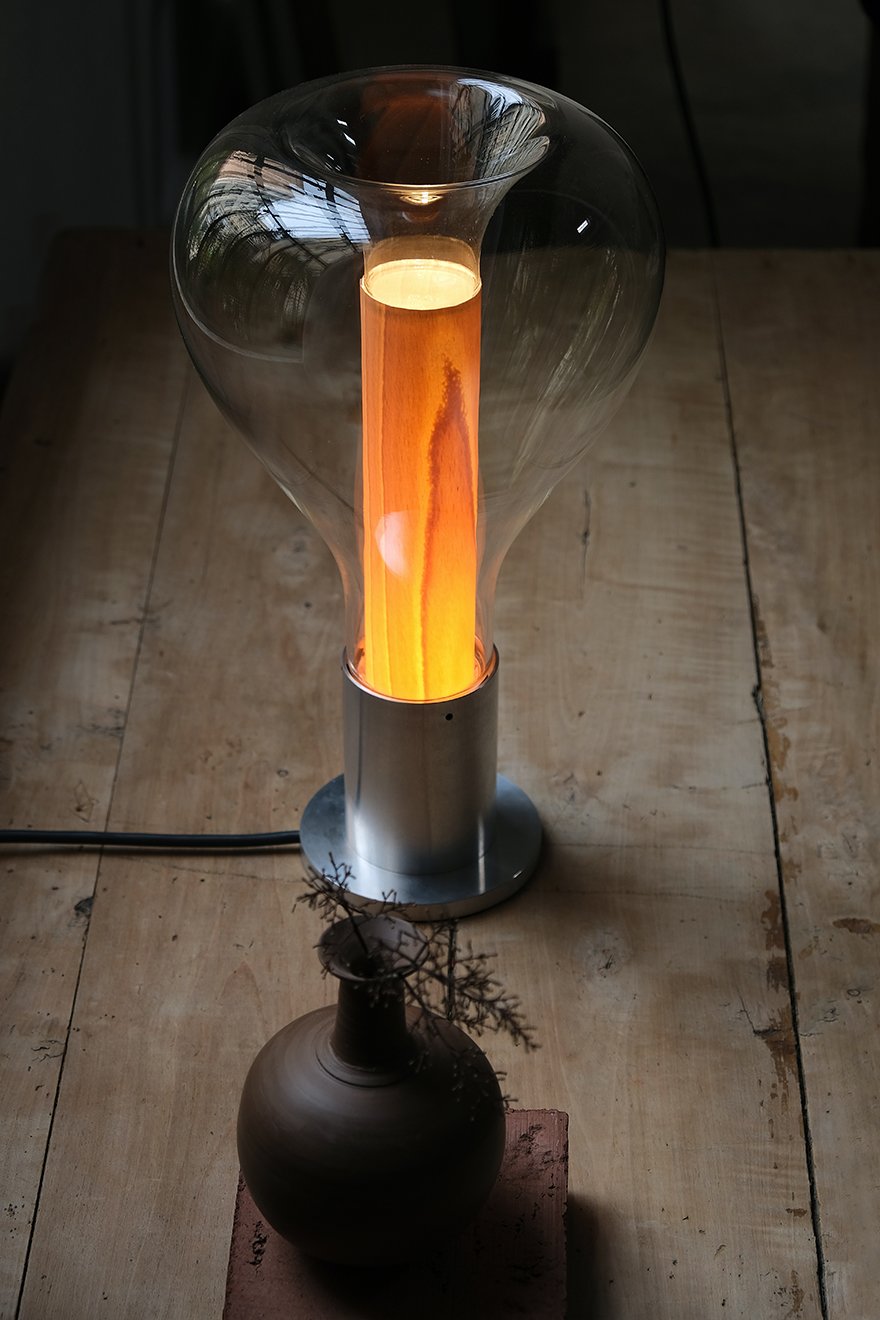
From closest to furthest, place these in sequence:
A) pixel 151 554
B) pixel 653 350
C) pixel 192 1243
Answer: pixel 192 1243, pixel 151 554, pixel 653 350

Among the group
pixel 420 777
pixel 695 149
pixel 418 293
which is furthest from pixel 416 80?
pixel 695 149

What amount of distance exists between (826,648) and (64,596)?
58cm

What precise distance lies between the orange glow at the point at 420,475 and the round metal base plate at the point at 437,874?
0.13 m

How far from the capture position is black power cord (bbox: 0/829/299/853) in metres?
1.01

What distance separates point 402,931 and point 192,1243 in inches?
9.6

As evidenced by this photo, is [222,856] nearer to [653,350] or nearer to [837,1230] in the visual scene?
[837,1230]

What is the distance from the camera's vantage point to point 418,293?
803mm

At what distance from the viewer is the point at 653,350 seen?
1.53m

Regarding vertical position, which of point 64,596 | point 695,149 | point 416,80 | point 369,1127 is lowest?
point 695,149

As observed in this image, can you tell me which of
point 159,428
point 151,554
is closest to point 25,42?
point 159,428

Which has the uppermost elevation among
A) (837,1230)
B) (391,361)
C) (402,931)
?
(391,361)

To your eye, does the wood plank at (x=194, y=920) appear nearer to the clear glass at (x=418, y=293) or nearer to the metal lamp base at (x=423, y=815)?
the metal lamp base at (x=423, y=815)

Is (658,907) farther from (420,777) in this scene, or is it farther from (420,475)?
(420,475)

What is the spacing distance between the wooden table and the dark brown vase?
0.12 metres
